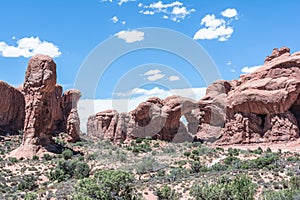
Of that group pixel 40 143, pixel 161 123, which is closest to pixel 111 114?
pixel 161 123

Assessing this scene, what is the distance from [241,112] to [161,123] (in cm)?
1148

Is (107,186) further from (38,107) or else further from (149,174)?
(38,107)

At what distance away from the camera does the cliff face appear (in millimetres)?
40938

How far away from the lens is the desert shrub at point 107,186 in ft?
55.1

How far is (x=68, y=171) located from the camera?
1187 inches

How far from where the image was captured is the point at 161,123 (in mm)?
50125

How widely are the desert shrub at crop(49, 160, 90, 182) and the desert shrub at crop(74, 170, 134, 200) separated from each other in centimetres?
1127

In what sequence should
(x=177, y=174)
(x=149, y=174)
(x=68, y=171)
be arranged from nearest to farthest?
(x=177, y=174), (x=149, y=174), (x=68, y=171)

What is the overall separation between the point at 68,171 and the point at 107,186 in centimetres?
1390

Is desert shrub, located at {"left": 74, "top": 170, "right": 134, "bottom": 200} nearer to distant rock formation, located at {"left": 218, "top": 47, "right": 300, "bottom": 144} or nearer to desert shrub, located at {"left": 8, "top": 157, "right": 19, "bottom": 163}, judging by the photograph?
desert shrub, located at {"left": 8, "top": 157, "right": 19, "bottom": 163}

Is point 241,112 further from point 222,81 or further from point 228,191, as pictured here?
point 228,191

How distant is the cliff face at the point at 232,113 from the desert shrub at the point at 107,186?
91.0 feet

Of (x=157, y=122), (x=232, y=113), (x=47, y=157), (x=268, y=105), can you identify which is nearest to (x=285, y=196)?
(x=47, y=157)

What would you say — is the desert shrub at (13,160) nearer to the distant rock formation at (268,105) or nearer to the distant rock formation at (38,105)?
the distant rock formation at (38,105)
